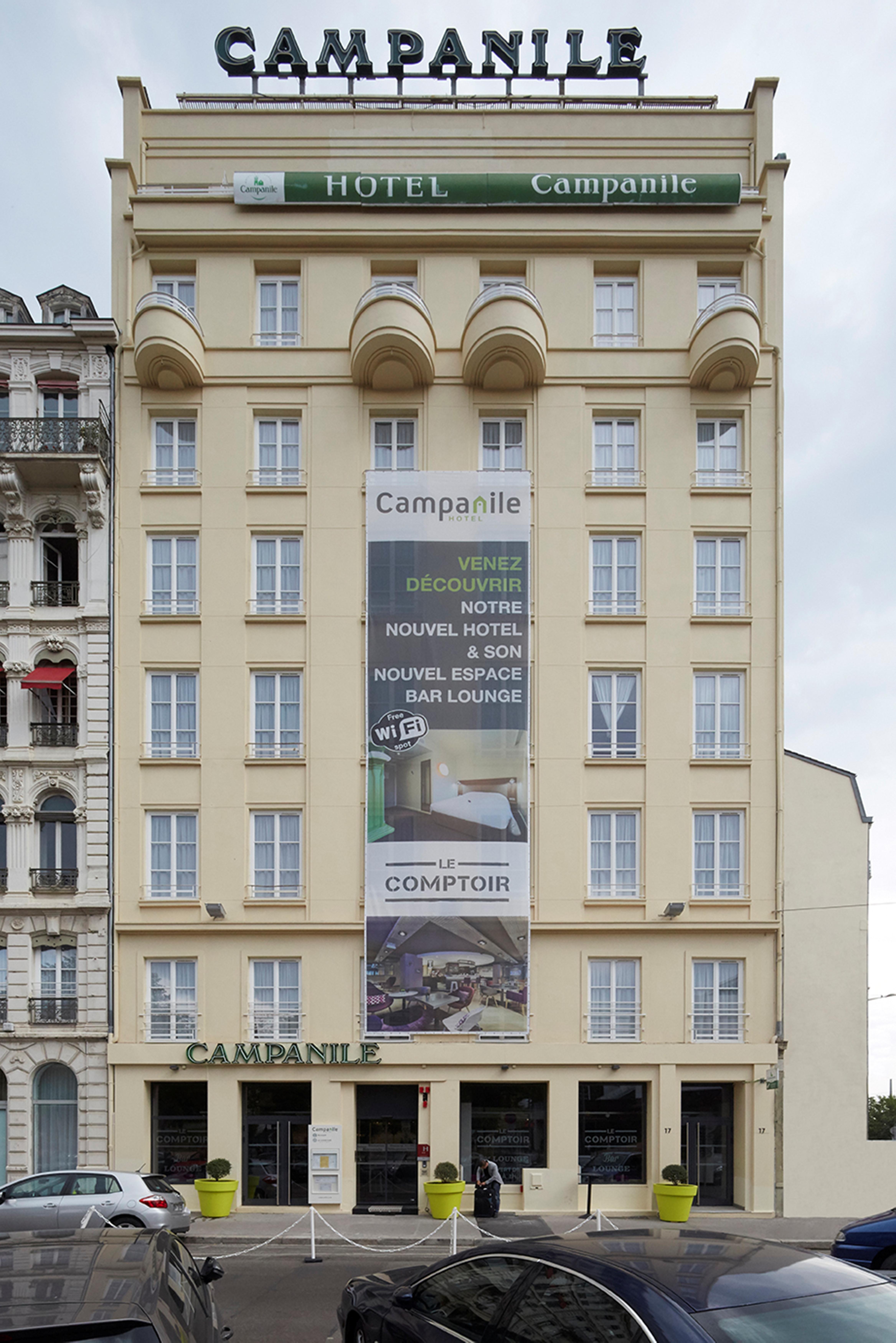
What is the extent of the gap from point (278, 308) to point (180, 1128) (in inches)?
788

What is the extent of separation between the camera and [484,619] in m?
21.2

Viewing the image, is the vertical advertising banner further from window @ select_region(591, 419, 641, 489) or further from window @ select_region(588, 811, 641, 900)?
window @ select_region(591, 419, 641, 489)

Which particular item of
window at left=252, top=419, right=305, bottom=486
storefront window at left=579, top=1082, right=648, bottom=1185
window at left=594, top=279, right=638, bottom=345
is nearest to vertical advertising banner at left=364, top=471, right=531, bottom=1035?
window at left=252, top=419, right=305, bottom=486

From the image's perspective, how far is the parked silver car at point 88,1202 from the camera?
47.8 ft

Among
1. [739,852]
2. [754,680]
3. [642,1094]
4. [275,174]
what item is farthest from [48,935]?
[275,174]

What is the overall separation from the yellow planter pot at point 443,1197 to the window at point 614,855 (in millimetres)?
6800

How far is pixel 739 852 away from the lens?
21016mm

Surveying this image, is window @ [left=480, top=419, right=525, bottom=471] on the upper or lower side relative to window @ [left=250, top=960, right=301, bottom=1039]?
upper

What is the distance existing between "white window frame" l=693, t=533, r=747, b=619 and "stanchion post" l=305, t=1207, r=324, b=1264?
600 inches

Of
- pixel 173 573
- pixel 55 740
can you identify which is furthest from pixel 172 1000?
pixel 173 573

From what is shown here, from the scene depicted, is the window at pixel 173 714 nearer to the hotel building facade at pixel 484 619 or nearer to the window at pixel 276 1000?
the hotel building facade at pixel 484 619

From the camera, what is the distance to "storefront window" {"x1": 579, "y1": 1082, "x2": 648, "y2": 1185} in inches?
784

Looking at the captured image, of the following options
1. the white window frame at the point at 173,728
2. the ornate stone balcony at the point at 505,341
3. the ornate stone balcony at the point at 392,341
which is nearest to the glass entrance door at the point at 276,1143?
the white window frame at the point at 173,728

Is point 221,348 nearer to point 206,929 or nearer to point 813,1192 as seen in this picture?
point 206,929
